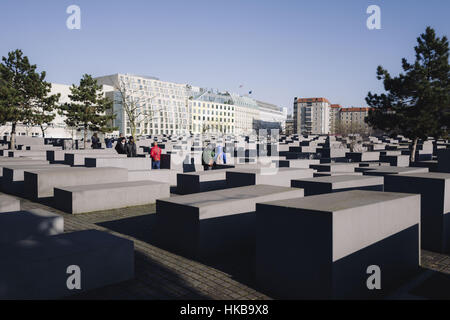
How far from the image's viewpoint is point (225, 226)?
6273 mm

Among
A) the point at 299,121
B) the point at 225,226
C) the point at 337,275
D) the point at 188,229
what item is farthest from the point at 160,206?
the point at 299,121

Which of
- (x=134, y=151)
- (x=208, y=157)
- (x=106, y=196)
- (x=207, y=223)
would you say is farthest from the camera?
(x=134, y=151)

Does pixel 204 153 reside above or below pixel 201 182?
above

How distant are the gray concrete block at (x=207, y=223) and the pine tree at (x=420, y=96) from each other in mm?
17891

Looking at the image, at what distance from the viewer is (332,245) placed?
4051 millimetres

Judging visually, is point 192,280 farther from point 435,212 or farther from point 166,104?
point 166,104

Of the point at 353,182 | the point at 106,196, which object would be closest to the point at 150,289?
the point at 106,196

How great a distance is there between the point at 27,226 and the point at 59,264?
1.87 m

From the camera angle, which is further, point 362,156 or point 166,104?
point 166,104

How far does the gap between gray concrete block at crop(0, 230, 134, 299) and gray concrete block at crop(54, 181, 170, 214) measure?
3.90 meters

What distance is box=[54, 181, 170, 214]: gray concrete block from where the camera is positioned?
29.8 feet

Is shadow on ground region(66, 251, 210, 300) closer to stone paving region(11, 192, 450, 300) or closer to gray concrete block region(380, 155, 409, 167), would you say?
stone paving region(11, 192, 450, 300)
